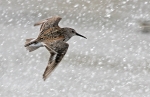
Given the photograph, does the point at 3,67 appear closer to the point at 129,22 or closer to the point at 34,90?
the point at 34,90

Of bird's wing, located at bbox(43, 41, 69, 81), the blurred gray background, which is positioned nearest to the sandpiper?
bird's wing, located at bbox(43, 41, 69, 81)

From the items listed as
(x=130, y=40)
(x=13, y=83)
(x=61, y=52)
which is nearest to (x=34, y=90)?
(x=13, y=83)

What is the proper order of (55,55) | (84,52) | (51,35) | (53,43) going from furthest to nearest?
(84,52) → (51,35) → (53,43) → (55,55)

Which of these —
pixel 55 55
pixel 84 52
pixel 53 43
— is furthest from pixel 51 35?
pixel 84 52

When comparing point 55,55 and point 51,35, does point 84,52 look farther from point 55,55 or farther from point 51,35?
point 55,55

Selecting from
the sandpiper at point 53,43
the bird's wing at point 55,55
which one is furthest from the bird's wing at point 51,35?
the bird's wing at point 55,55

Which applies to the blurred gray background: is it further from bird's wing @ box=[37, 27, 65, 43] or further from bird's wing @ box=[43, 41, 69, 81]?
bird's wing @ box=[43, 41, 69, 81]

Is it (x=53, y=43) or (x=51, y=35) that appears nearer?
(x=53, y=43)
